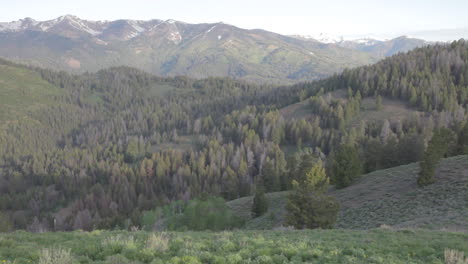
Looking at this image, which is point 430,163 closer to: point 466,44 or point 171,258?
point 171,258

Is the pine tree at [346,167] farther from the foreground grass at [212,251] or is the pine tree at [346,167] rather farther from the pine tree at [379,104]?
the pine tree at [379,104]

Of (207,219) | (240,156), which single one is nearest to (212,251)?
(207,219)

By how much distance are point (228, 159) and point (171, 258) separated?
436ft

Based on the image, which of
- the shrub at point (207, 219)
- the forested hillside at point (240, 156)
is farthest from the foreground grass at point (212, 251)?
the forested hillside at point (240, 156)

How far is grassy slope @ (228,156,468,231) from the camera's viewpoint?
29953mm

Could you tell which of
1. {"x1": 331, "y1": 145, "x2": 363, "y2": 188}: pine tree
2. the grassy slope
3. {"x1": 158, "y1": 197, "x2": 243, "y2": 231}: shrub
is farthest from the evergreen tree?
{"x1": 158, "y1": 197, "x2": 243, "y2": 231}: shrub

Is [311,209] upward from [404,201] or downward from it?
upward

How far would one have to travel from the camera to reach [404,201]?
38906 millimetres

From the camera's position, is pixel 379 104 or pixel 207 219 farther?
pixel 379 104

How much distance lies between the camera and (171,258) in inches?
455

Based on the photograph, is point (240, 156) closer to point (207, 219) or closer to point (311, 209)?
point (207, 219)

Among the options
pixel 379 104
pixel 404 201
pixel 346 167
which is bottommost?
pixel 346 167

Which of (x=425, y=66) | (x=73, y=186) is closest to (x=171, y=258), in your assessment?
(x=73, y=186)

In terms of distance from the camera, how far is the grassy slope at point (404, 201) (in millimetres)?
29953
